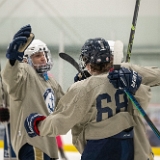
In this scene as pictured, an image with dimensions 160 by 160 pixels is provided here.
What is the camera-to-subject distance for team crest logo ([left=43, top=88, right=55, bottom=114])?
2.81 metres

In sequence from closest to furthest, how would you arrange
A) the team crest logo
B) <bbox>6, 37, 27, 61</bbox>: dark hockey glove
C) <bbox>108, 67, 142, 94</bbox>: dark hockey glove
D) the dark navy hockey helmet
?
<bbox>108, 67, 142, 94</bbox>: dark hockey glove
the dark navy hockey helmet
<bbox>6, 37, 27, 61</bbox>: dark hockey glove
the team crest logo

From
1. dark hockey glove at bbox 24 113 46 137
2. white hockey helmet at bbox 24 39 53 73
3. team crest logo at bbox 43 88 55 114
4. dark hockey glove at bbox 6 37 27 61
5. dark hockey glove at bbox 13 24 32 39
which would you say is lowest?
team crest logo at bbox 43 88 55 114

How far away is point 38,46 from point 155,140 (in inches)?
69.1

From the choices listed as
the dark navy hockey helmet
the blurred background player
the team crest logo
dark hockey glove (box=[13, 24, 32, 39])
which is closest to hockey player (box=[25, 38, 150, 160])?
the dark navy hockey helmet

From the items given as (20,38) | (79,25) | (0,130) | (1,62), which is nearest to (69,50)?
(79,25)

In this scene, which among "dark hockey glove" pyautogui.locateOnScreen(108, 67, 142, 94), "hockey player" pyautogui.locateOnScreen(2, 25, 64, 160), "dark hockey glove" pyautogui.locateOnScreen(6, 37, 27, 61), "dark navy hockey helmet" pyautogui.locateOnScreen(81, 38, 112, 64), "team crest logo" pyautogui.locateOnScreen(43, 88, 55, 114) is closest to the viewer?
"dark hockey glove" pyautogui.locateOnScreen(108, 67, 142, 94)

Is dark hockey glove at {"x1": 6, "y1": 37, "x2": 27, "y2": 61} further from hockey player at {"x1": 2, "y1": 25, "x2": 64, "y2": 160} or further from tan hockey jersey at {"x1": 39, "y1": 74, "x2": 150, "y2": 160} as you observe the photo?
tan hockey jersey at {"x1": 39, "y1": 74, "x2": 150, "y2": 160}

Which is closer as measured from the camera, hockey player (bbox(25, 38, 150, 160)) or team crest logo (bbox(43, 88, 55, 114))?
hockey player (bbox(25, 38, 150, 160))

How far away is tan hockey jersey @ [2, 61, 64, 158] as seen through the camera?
2701 millimetres

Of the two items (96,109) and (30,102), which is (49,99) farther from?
(96,109)

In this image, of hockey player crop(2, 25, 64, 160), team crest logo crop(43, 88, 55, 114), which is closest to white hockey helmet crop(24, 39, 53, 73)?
hockey player crop(2, 25, 64, 160)

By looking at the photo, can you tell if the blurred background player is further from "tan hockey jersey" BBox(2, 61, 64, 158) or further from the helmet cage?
the helmet cage

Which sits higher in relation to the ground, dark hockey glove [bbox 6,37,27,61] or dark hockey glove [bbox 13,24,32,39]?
dark hockey glove [bbox 13,24,32,39]

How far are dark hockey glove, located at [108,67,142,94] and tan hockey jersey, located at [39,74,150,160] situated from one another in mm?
60
